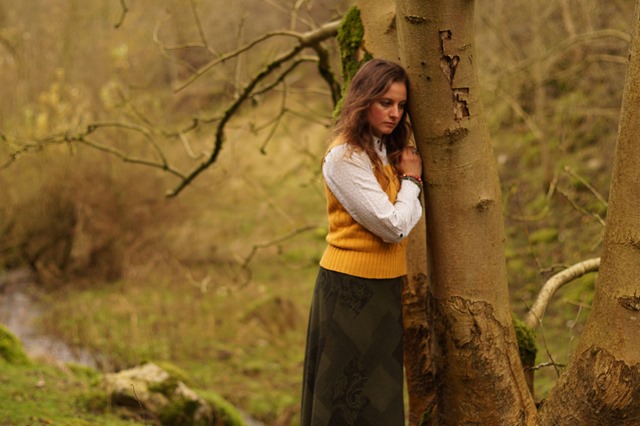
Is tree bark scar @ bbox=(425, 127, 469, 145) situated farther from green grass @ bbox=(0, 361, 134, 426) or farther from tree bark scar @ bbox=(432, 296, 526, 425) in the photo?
green grass @ bbox=(0, 361, 134, 426)

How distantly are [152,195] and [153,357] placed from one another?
11.1 ft

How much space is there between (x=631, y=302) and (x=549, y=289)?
2.56 feet

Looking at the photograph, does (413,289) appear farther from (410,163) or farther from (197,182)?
(197,182)

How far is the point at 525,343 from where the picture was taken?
2.69m

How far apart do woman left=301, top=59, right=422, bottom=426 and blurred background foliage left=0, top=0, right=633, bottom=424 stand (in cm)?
480

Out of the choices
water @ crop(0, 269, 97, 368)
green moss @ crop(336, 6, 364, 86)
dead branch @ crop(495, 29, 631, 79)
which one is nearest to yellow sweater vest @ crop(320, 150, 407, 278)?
green moss @ crop(336, 6, 364, 86)

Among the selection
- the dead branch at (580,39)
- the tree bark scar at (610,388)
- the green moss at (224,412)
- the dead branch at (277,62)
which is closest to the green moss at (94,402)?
the green moss at (224,412)

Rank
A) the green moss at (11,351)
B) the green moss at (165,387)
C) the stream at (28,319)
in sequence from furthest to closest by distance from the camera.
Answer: the stream at (28,319) < the green moss at (11,351) < the green moss at (165,387)

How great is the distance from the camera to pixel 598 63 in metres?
9.23

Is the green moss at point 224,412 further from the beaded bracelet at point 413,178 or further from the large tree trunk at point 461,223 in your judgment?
the beaded bracelet at point 413,178

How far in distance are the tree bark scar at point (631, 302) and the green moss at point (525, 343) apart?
614 mm

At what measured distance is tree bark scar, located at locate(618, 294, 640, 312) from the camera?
6.84ft

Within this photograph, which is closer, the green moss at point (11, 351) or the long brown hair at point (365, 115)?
the long brown hair at point (365, 115)

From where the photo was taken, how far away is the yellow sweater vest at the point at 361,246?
243 centimetres
